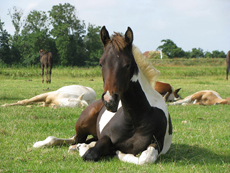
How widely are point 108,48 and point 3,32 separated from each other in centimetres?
4368

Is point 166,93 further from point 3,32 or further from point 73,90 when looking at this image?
point 3,32

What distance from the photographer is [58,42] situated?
48.6 metres

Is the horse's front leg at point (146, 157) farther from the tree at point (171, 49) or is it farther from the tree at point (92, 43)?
the tree at point (171, 49)

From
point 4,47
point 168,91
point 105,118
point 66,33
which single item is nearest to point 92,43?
point 66,33

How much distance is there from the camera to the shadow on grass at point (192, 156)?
313 centimetres

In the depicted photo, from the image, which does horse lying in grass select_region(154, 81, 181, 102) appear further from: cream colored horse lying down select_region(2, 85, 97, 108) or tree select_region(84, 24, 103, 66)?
tree select_region(84, 24, 103, 66)

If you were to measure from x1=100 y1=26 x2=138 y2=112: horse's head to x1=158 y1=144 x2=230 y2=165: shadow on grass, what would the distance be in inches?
41.5

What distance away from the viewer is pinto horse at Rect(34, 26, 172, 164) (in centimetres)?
260

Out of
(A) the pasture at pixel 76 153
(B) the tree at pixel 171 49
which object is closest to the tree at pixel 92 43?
(B) the tree at pixel 171 49

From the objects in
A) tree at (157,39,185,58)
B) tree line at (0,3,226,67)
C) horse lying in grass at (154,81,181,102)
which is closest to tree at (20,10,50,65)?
tree line at (0,3,226,67)

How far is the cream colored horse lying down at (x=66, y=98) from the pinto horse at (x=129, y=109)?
410 centimetres

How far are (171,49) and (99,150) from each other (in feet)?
186

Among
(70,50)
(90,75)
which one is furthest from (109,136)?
(70,50)

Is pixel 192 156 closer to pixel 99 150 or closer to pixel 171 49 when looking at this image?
pixel 99 150
